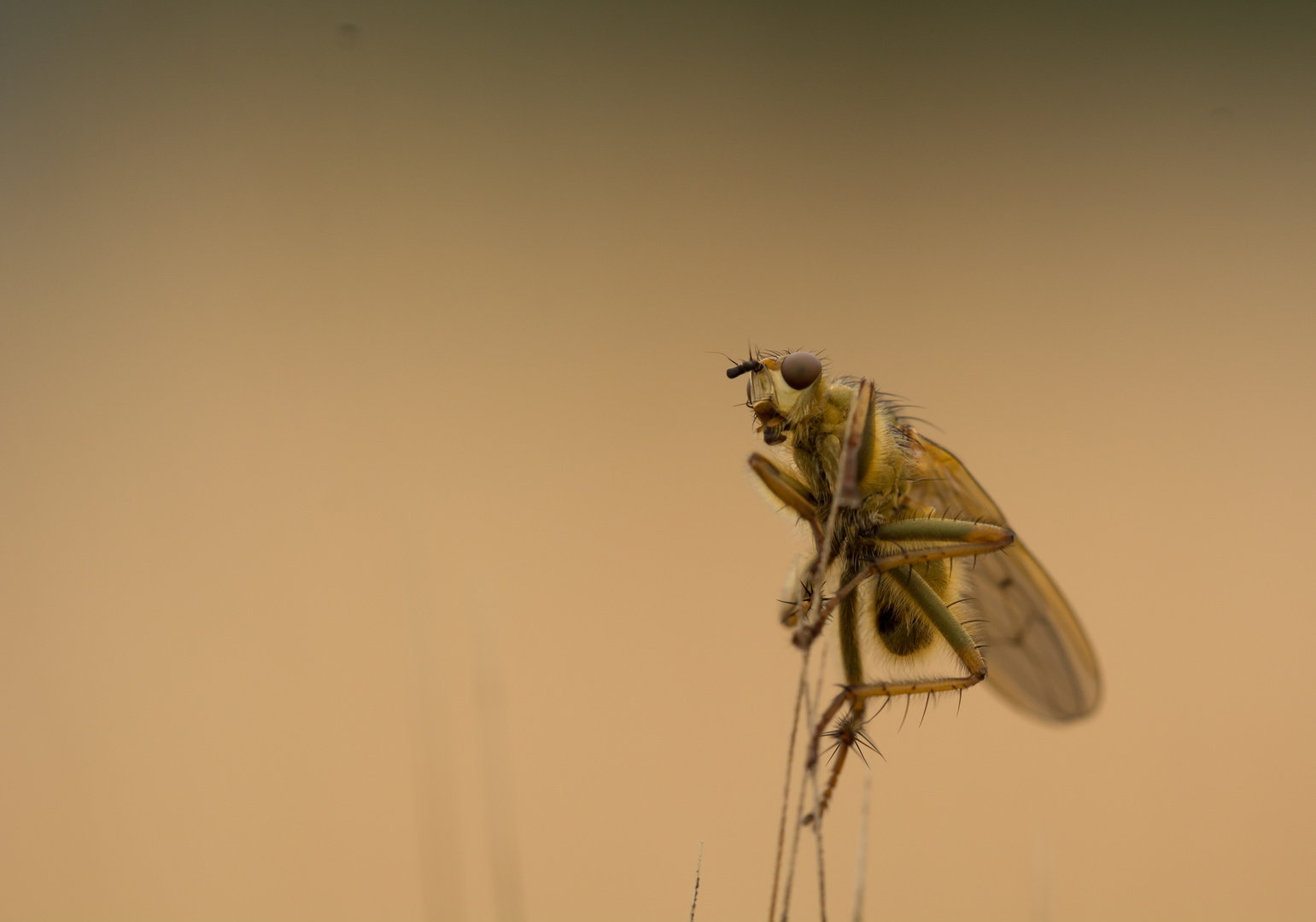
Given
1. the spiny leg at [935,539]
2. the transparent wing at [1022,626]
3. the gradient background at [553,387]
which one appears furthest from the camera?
the gradient background at [553,387]

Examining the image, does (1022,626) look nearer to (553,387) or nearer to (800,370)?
(800,370)

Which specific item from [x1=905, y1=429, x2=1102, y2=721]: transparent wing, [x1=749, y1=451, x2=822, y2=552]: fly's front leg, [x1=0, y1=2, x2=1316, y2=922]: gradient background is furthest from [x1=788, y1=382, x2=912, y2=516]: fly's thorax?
[x1=0, y1=2, x2=1316, y2=922]: gradient background

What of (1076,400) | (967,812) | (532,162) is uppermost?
(532,162)

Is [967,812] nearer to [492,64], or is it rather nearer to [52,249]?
[492,64]

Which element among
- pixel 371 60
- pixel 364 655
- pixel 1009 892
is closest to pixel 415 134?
pixel 371 60

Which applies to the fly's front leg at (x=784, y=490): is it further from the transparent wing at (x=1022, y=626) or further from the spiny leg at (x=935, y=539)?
the transparent wing at (x=1022, y=626)

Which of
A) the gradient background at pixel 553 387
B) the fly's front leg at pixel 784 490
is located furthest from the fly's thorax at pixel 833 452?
the gradient background at pixel 553 387

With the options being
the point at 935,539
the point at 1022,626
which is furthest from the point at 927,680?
the point at 1022,626
